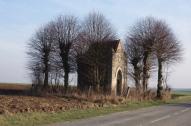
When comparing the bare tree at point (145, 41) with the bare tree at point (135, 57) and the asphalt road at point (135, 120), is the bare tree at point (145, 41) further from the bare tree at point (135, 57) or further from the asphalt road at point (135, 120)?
the asphalt road at point (135, 120)

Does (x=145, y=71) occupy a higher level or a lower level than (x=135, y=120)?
higher

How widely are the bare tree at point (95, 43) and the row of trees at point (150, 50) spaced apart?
19.2 ft

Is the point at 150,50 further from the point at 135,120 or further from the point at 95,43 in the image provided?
the point at 135,120

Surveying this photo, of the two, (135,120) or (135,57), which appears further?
(135,57)

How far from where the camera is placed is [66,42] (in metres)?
60.4

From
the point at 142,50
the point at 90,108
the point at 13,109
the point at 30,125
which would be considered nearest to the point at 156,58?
the point at 142,50

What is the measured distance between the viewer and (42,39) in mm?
62344

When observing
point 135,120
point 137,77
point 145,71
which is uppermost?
point 145,71

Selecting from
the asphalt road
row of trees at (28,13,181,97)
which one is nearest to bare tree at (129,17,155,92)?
row of trees at (28,13,181,97)

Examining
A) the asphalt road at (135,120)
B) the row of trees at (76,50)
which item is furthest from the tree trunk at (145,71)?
the asphalt road at (135,120)

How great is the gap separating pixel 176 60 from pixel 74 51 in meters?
14.8

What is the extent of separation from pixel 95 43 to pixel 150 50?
375 inches

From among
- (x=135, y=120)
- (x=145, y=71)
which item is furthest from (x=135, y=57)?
(x=135, y=120)

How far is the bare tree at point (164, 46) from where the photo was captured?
59375 millimetres
